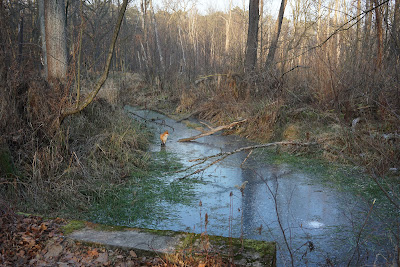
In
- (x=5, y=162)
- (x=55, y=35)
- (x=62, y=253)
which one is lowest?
(x=62, y=253)

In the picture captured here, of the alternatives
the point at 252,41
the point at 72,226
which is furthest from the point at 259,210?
the point at 252,41

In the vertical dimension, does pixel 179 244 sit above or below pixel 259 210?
above

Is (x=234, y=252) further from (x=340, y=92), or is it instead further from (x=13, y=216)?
(x=340, y=92)

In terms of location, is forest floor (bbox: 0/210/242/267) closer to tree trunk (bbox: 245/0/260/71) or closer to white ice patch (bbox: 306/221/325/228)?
white ice patch (bbox: 306/221/325/228)

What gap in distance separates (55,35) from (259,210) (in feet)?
18.4

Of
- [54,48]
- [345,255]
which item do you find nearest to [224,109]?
[54,48]

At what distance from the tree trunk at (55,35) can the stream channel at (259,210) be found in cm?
338

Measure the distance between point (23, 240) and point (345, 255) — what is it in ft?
Answer: 9.79

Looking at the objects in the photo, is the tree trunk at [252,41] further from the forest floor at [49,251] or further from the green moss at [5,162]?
the forest floor at [49,251]

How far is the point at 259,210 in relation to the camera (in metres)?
4.97

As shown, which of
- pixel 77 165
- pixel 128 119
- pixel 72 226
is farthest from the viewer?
pixel 128 119

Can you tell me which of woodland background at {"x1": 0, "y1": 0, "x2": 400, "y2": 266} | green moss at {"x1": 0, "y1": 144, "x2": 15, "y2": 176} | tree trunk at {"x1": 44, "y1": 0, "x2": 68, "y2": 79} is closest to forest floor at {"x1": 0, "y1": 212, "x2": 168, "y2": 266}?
woodland background at {"x1": 0, "y1": 0, "x2": 400, "y2": 266}

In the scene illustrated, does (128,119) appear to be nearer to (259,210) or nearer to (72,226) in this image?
(259,210)

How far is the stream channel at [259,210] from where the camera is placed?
154 inches
